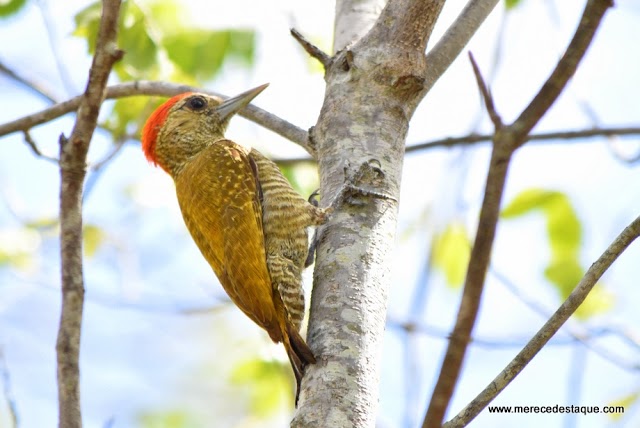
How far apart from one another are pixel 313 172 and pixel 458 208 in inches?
75.4

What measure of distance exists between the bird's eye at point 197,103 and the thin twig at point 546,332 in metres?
3.56

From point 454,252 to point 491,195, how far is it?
306 cm

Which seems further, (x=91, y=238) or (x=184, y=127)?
(x=91, y=238)

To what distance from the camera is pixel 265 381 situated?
18.2 ft

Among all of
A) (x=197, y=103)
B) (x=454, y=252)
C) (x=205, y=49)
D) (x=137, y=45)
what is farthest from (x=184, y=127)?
(x=454, y=252)

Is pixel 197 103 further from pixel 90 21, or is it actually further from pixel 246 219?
pixel 246 219

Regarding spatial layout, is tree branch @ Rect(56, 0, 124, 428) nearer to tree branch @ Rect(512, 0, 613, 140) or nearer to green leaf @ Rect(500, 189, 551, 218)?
tree branch @ Rect(512, 0, 613, 140)

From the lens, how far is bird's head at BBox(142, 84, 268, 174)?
17.0ft

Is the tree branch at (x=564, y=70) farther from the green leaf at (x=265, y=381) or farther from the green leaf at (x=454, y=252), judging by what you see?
the green leaf at (x=454, y=252)

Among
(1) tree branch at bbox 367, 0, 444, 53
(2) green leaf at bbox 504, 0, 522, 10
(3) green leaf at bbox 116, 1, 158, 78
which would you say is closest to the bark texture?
(1) tree branch at bbox 367, 0, 444, 53

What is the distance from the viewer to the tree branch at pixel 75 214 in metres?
2.59

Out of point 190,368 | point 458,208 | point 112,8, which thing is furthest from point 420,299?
point 190,368

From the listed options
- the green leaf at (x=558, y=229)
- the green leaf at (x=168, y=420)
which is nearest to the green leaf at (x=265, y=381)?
the green leaf at (x=558, y=229)

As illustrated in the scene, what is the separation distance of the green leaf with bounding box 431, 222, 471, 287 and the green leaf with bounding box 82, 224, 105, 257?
3.03 meters
